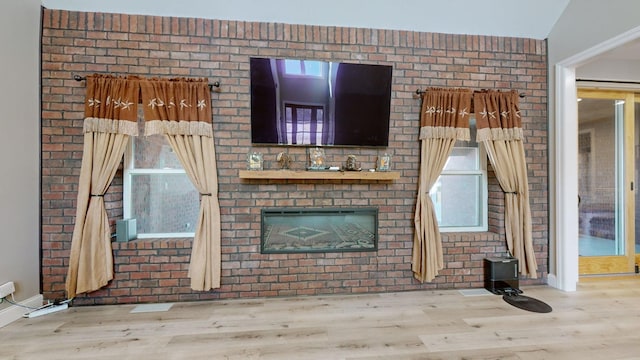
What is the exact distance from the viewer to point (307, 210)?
9.21 feet

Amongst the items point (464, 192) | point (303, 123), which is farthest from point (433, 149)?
point (303, 123)

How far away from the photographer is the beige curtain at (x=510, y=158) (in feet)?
9.52

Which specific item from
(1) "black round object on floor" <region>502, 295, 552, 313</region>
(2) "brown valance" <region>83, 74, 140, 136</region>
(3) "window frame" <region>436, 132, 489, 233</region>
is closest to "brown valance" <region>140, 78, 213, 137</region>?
(2) "brown valance" <region>83, 74, 140, 136</region>

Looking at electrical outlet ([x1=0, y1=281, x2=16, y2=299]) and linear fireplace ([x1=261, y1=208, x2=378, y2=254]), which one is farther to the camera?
linear fireplace ([x1=261, y1=208, x2=378, y2=254])

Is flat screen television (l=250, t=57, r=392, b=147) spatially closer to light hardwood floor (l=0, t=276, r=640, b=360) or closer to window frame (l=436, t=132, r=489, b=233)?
window frame (l=436, t=132, r=489, b=233)

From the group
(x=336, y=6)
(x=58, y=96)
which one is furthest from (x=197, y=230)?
(x=336, y=6)

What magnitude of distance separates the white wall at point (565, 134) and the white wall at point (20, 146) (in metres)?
4.88

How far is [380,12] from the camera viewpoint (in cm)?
276

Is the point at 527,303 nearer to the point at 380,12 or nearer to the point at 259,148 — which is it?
the point at 259,148

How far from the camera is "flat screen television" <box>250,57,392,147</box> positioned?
270 centimetres

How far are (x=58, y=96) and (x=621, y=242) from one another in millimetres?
6066

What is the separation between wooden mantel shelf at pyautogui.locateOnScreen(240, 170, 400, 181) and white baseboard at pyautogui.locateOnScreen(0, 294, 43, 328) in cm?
201

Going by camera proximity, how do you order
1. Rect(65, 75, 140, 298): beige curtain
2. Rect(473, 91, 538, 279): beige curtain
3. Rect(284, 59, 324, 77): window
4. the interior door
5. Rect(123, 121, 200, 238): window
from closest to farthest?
Rect(65, 75, 140, 298): beige curtain < Rect(284, 59, 324, 77): window < Rect(123, 121, 200, 238): window < Rect(473, 91, 538, 279): beige curtain < the interior door

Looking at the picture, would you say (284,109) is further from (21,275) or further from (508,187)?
(21,275)
